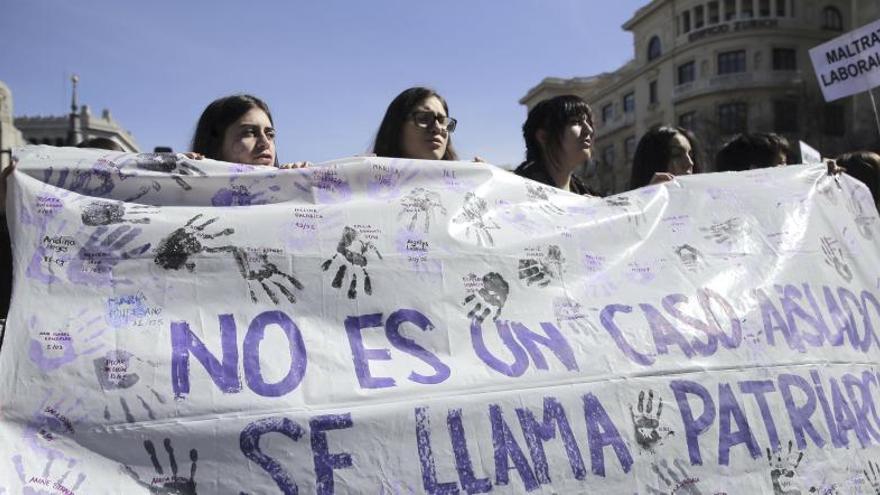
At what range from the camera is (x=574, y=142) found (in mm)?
3170

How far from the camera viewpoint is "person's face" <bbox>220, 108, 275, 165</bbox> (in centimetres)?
272

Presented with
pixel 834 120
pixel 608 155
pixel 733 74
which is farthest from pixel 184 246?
pixel 608 155

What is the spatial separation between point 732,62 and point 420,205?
41.6m

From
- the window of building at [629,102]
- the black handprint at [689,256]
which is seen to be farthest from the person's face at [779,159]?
the window of building at [629,102]

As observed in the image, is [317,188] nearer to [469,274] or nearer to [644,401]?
[469,274]

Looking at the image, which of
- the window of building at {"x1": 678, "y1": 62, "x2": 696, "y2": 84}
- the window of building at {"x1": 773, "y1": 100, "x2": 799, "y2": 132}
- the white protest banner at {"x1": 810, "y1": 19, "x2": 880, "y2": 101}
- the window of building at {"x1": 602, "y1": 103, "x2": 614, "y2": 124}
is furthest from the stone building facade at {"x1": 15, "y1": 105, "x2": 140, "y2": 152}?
the white protest banner at {"x1": 810, "y1": 19, "x2": 880, "y2": 101}

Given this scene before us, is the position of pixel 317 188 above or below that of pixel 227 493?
above

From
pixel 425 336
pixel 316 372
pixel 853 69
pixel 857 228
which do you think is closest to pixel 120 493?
pixel 316 372

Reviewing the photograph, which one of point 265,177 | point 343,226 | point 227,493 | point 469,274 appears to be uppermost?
point 265,177

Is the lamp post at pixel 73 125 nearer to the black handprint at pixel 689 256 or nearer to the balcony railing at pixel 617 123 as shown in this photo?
the black handprint at pixel 689 256

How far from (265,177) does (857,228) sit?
7.81 ft

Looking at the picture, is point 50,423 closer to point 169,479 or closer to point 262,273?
point 169,479

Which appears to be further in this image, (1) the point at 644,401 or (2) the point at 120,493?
(1) the point at 644,401

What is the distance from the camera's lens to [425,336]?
199cm
